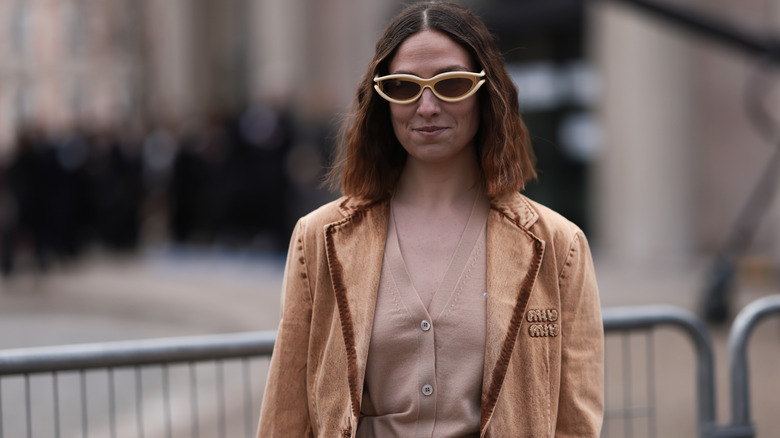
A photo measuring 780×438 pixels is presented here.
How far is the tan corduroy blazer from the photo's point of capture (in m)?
2.19

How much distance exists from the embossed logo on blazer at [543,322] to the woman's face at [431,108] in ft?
1.32

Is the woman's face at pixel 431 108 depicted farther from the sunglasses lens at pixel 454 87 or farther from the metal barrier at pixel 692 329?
the metal barrier at pixel 692 329

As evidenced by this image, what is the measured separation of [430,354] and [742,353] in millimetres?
2000

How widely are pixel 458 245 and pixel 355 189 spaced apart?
29 centimetres

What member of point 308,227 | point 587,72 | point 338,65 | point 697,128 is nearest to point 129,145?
point 338,65

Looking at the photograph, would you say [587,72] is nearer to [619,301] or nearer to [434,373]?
[619,301]

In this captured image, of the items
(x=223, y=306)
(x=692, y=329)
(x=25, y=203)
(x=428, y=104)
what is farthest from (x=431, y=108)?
(x=25, y=203)

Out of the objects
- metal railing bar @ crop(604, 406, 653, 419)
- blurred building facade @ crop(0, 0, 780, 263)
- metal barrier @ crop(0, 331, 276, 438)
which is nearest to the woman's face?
metal barrier @ crop(0, 331, 276, 438)

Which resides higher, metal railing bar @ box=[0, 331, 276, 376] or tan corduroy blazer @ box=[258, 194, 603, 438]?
tan corduroy blazer @ box=[258, 194, 603, 438]

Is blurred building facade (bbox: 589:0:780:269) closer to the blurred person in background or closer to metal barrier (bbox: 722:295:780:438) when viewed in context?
the blurred person in background

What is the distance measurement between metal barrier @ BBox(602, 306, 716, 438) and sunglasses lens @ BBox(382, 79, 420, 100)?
5.31 feet

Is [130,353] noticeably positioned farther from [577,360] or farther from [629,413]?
[629,413]

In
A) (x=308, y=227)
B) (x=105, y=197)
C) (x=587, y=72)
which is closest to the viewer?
(x=308, y=227)

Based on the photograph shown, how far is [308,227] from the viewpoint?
233cm
